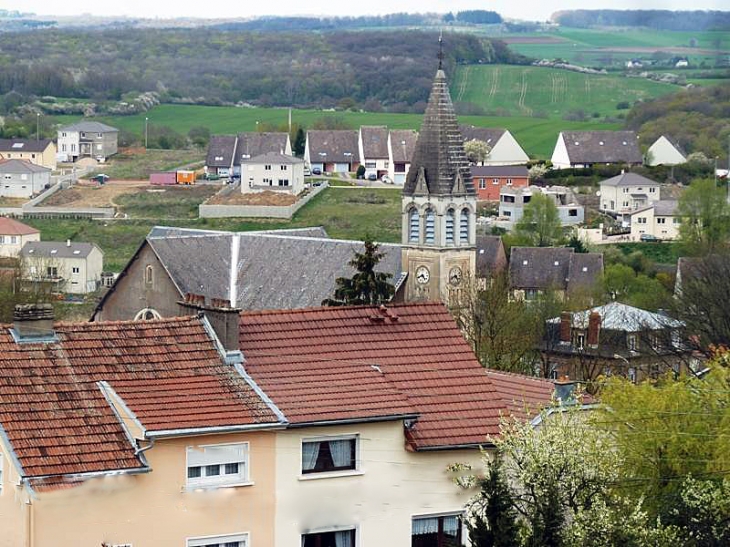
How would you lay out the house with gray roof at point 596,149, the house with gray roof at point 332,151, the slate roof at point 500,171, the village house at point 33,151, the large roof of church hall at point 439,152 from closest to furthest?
the large roof of church hall at point 439,152 < the slate roof at point 500,171 < the house with gray roof at point 596,149 < the house with gray roof at point 332,151 < the village house at point 33,151

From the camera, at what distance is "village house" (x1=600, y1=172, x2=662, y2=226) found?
117125 millimetres

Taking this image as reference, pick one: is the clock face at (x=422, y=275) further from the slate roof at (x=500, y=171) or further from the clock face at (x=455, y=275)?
the slate roof at (x=500, y=171)

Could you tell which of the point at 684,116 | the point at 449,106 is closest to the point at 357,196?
the point at 684,116

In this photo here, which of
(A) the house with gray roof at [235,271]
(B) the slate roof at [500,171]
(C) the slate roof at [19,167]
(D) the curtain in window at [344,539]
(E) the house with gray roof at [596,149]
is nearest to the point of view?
(D) the curtain in window at [344,539]

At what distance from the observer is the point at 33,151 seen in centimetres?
14712

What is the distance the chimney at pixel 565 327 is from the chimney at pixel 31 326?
1595 inches

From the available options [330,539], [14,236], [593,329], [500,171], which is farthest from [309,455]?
[500,171]

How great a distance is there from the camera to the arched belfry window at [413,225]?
65500mm

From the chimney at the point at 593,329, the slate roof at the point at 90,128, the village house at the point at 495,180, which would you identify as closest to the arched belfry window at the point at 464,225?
the chimney at the point at 593,329

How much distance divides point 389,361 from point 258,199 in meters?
96.1

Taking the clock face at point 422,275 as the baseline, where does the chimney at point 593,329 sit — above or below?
below

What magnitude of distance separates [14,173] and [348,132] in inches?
943

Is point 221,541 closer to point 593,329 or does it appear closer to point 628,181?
point 593,329

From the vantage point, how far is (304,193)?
4808 inches
